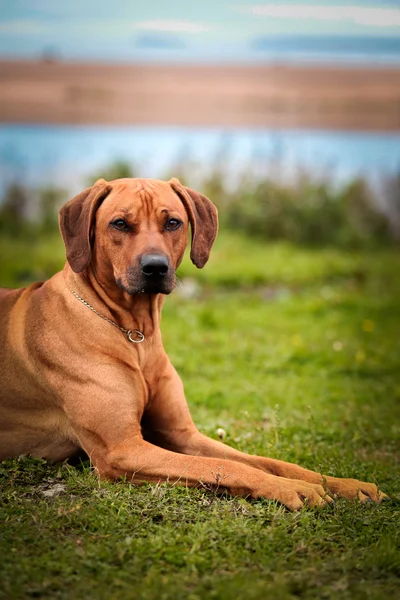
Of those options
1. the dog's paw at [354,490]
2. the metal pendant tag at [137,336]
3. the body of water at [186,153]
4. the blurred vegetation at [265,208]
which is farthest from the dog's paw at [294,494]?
the body of water at [186,153]

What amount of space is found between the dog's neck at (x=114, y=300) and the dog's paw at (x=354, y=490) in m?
1.31

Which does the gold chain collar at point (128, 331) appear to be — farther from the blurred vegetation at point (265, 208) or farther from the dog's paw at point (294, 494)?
the blurred vegetation at point (265, 208)

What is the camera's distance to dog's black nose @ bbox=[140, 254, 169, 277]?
4.32 metres

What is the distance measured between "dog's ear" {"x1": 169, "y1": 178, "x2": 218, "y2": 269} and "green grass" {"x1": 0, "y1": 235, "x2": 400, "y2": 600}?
1.28m

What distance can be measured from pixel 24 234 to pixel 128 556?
342 inches

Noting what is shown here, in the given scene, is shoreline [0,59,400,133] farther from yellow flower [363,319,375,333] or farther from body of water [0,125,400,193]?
yellow flower [363,319,375,333]

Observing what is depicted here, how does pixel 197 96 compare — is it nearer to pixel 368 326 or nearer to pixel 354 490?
pixel 368 326

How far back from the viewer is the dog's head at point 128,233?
4.38 meters

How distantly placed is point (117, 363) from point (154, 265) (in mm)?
589

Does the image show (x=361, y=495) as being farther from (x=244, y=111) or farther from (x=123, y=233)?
(x=244, y=111)

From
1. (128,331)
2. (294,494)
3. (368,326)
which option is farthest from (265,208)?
(294,494)

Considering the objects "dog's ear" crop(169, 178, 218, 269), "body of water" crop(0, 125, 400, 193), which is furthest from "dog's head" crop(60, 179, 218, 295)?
"body of water" crop(0, 125, 400, 193)

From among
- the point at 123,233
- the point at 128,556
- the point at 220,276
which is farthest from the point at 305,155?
the point at 128,556

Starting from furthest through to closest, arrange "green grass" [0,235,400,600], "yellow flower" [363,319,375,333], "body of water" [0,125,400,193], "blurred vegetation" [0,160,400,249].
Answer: "body of water" [0,125,400,193]
"blurred vegetation" [0,160,400,249]
"yellow flower" [363,319,375,333]
"green grass" [0,235,400,600]
